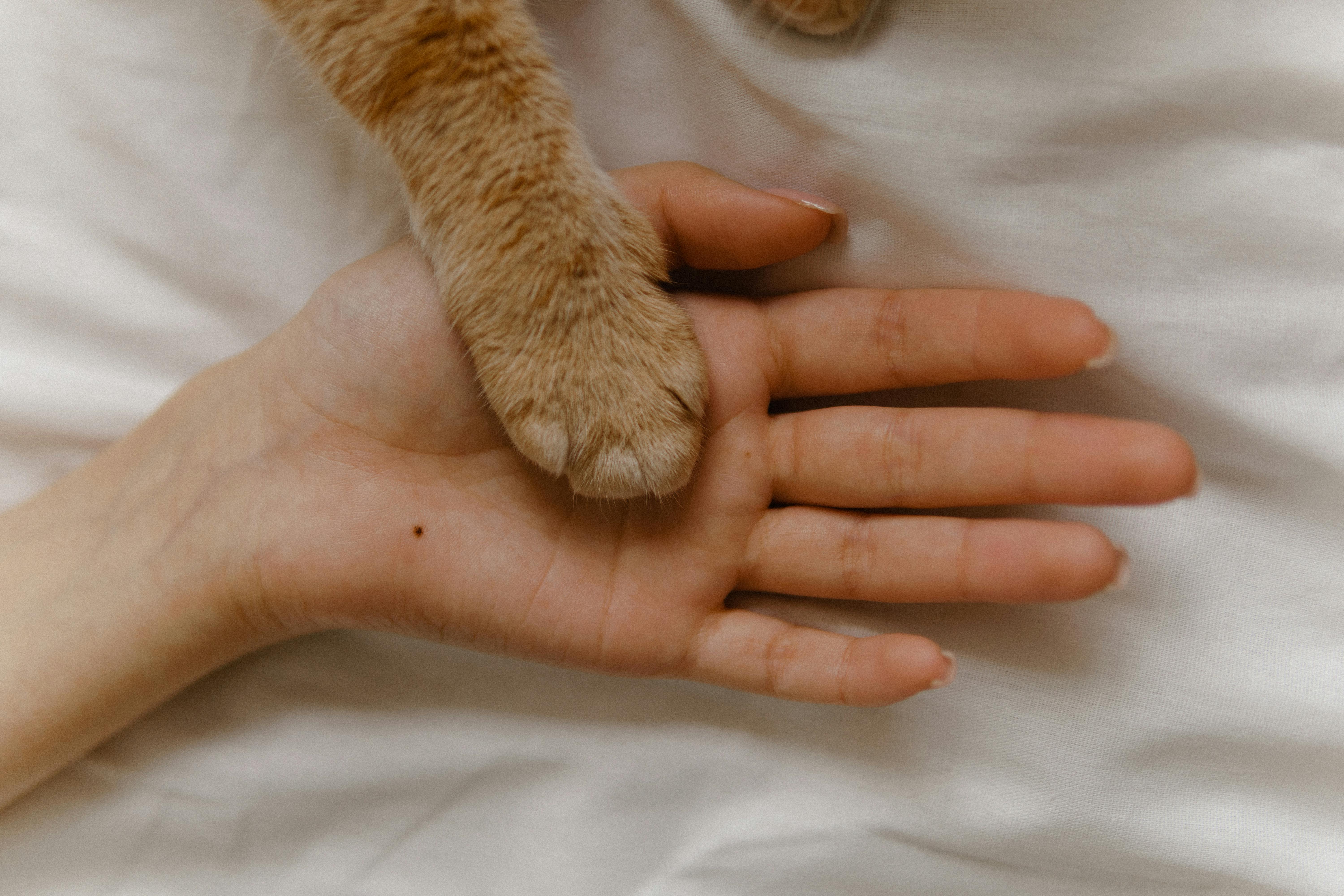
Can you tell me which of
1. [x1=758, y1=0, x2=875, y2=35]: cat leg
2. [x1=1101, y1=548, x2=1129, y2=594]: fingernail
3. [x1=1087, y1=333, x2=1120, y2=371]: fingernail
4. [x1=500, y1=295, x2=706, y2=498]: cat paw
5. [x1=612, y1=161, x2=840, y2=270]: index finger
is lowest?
[x1=1101, y1=548, x2=1129, y2=594]: fingernail

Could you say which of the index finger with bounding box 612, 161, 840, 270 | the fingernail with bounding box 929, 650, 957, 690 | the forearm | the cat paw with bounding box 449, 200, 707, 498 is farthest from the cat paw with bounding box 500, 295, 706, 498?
the forearm

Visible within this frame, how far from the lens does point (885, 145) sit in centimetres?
82

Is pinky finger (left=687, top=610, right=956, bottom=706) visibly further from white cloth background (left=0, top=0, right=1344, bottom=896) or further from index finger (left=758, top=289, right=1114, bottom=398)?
index finger (left=758, top=289, right=1114, bottom=398)

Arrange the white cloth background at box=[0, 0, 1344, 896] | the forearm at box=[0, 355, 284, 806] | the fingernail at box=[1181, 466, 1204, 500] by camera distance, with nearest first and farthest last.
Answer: the fingernail at box=[1181, 466, 1204, 500] → the white cloth background at box=[0, 0, 1344, 896] → the forearm at box=[0, 355, 284, 806]

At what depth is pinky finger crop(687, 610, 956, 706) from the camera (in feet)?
2.48

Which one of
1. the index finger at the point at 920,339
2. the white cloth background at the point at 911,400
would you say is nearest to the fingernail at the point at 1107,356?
the index finger at the point at 920,339

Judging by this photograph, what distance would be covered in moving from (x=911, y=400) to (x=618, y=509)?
0.33m

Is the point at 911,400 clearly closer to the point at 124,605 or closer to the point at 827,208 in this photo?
the point at 827,208

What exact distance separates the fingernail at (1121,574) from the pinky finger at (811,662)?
15 cm

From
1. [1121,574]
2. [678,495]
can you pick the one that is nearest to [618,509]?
[678,495]

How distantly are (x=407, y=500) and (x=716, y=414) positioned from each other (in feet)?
1.06

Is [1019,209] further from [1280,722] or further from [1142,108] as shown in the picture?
[1280,722]

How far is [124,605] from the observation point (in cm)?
94

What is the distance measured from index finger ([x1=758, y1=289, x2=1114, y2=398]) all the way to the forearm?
0.60 m
